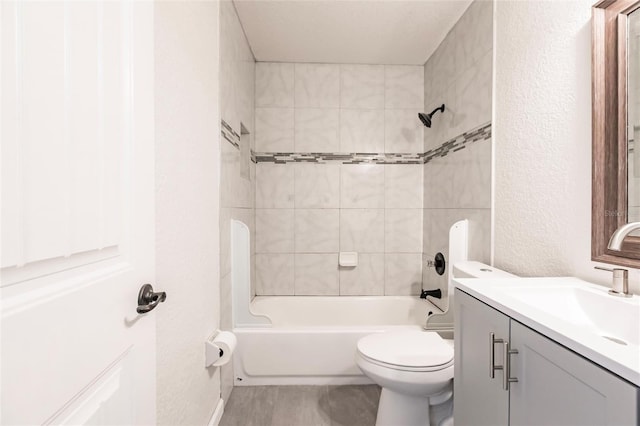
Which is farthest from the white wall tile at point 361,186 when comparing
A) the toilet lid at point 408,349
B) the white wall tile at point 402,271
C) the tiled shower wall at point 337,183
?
the toilet lid at point 408,349

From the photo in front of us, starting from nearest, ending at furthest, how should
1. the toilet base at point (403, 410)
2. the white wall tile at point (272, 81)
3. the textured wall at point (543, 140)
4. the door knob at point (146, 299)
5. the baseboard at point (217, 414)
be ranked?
the door knob at point (146, 299), the textured wall at point (543, 140), the toilet base at point (403, 410), the baseboard at point (217, 414), the white wall tile at point (272, 81)

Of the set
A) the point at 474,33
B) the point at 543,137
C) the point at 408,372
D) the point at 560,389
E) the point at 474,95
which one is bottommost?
the point at 408,372

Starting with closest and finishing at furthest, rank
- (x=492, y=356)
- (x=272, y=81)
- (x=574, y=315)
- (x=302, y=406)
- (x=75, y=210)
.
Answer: (x=75, y=210), (x=492, y=356), (x=574, y=315), (x=302, y=406), (x=272, y=81)

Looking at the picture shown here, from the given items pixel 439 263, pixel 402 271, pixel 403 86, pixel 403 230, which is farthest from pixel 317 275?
pixel 403 86

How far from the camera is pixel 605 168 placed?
3.51 ft

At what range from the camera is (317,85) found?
110 inches

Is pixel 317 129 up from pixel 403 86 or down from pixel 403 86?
down

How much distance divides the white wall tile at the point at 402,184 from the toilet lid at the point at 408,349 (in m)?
1.34

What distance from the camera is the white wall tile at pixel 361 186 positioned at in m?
2.82

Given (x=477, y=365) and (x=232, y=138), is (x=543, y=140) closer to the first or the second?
(x=477, y=365)

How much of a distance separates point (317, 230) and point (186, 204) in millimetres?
1645

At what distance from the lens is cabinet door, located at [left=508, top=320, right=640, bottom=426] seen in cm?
55

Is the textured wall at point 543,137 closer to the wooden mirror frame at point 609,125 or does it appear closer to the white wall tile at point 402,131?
the wooden mirror frame at point 609,125

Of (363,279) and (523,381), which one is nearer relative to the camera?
(523,381)
